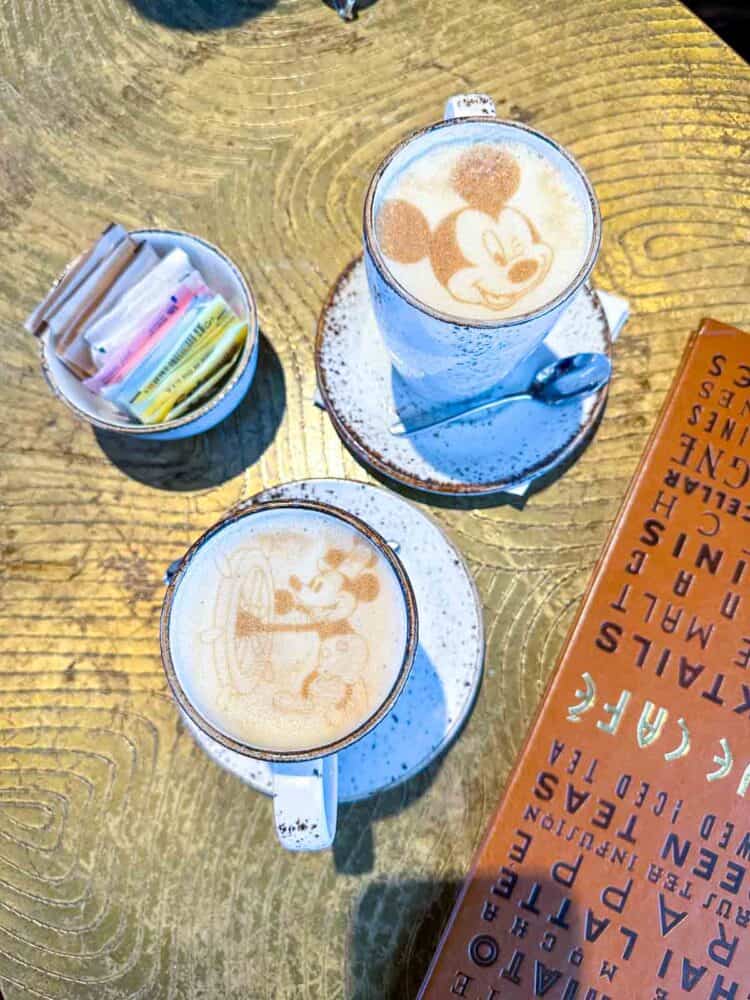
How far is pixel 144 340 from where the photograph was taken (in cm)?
81

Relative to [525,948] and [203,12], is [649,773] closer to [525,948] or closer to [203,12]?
[525,948]

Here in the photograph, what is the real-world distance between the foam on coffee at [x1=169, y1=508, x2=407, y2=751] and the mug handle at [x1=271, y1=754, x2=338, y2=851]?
0.08ft

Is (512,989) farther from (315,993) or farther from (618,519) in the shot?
(618,519)

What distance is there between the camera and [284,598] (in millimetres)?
684

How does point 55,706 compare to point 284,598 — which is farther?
point 55,706

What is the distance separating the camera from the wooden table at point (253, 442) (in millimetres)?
793

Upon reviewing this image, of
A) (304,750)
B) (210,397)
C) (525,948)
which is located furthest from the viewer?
(210,397)

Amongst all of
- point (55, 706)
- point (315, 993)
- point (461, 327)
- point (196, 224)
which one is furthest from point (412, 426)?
point (315, 993)

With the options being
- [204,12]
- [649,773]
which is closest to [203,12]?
[204,12]

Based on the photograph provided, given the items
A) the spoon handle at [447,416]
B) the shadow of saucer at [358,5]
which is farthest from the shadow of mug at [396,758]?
the shadow of saucer at [358,5]

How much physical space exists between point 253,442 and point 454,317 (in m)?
0.32

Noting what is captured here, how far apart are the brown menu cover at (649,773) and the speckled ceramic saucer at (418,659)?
0.09 m

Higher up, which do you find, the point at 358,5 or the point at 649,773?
the point at 358,5

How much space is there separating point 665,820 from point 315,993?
0.40 metres
